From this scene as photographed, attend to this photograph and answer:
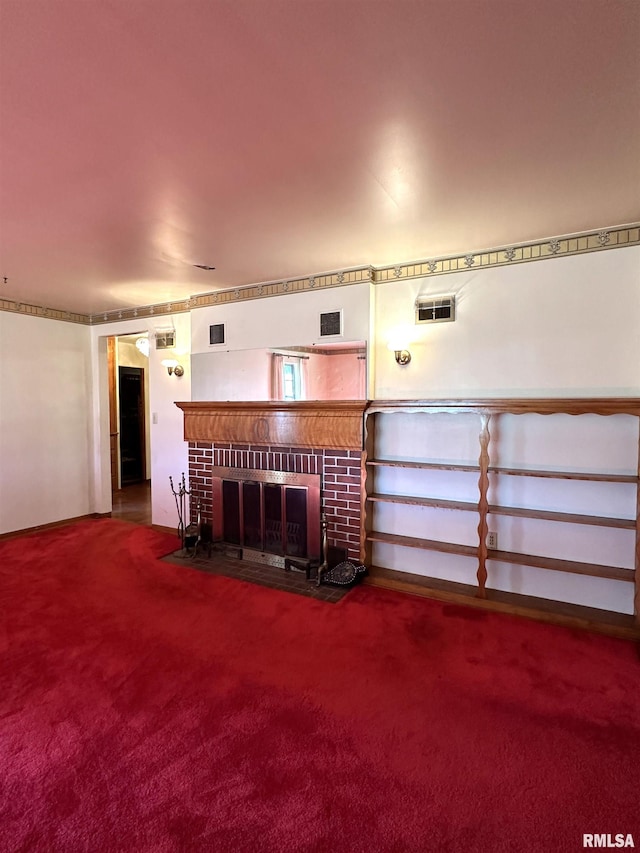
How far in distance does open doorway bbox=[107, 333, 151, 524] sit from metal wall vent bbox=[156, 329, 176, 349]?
2455 mm

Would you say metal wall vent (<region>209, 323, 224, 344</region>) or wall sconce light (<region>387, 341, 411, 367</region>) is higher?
metal wall vent (<region>209, 323, 224, 344</region>)

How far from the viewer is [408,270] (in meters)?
3.43

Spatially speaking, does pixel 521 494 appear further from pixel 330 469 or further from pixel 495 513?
pixel 330 469

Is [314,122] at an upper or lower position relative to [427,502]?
upper

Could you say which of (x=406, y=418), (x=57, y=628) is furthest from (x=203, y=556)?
(x=406, y=418)

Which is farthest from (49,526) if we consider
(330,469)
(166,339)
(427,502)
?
(427,502)

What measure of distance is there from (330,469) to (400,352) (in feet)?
3.64

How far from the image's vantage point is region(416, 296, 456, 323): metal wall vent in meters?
3.29

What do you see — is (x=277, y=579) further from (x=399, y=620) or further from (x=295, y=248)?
(x=295, y=248)

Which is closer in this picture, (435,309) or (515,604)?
(515,604)

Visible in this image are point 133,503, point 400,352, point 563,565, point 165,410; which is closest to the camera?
point 563,565

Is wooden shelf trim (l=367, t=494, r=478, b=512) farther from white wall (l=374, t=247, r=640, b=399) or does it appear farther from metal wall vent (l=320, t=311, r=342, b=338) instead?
metal wall vent (l=320, t=311, r=342, b=338)

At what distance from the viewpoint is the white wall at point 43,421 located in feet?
15.3

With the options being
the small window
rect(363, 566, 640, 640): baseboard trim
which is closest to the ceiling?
the small window
